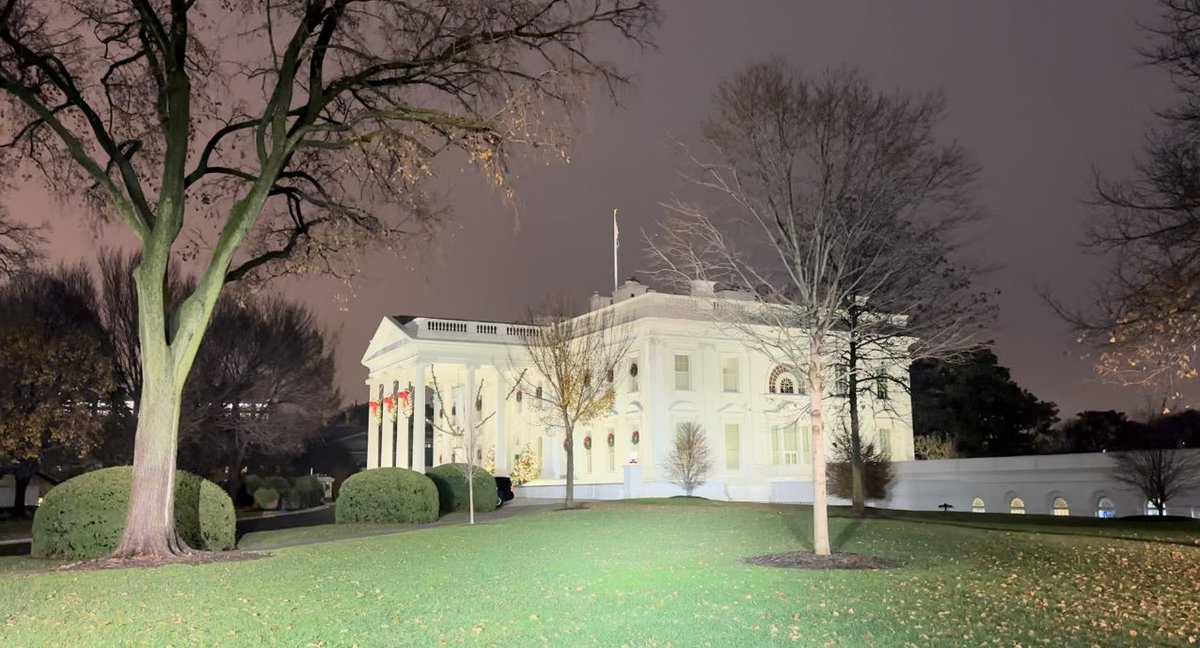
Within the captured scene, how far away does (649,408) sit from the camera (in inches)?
1751

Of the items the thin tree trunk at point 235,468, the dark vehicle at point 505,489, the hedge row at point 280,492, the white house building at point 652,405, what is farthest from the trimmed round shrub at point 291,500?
the dark vehicle at point 505,489

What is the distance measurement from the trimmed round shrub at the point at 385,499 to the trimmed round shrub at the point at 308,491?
2543 centimetres

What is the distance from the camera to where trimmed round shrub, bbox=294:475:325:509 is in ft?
161

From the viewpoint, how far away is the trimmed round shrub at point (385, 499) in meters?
24.9

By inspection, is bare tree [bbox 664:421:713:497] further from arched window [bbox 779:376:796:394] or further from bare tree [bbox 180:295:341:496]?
bare tree [bbox 180:295:341:496]

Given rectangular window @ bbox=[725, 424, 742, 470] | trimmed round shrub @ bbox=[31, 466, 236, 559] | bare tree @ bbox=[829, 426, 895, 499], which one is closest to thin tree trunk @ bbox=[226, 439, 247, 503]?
rectangular window @ bbox=[725, 424, 742, 470]

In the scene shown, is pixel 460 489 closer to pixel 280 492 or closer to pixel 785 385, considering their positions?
pixel 280 492

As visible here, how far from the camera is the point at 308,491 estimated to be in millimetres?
49594

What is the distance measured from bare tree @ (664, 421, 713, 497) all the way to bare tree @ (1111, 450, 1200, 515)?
16959mm

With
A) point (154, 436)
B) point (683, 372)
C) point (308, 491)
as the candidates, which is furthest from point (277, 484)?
point (154, 436)

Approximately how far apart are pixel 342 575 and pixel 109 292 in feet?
102

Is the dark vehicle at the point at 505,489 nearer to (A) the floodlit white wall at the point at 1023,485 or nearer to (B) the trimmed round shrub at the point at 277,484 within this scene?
(B) the trimmed round shrub at the point at 277,484

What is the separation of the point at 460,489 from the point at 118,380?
16771 millimetres

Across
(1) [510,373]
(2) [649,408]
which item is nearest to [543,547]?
(2) [649,408]
